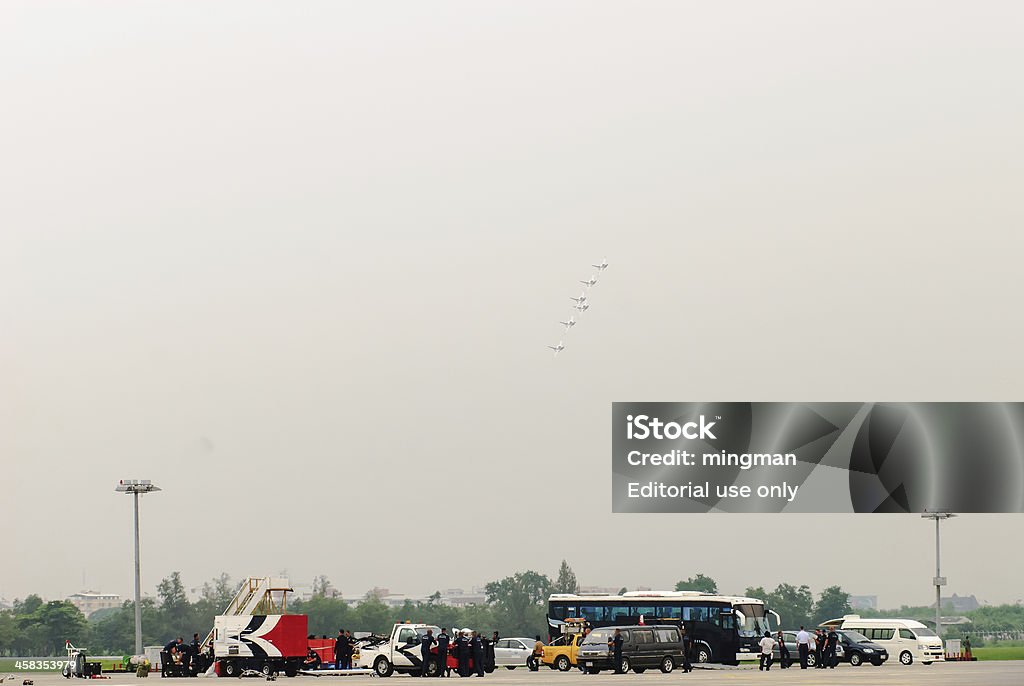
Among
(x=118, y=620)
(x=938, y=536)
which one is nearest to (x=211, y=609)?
(x=118, y=620)

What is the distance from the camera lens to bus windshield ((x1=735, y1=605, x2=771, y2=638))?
179 feet

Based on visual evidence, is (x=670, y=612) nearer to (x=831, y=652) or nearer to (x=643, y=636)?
(x=831, y=652)

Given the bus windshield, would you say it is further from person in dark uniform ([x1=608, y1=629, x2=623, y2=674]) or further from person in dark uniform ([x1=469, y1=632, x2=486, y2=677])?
person in dark uniform ([x1=469, y1=632, x2=486, y2=677])

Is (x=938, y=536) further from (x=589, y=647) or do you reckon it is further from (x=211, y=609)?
(x=211, y=609)

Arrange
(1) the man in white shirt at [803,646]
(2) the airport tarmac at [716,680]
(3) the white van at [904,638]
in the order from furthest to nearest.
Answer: (3) the white van at [904,638] < (1) the man in white shirt at [803,646] < (2) the airport tarmac at [716,680]

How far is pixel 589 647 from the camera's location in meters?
47.2

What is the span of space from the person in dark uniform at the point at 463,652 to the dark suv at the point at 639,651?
13.2 ft

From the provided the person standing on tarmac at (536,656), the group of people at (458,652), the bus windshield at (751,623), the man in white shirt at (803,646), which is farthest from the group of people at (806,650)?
the group of people at (458,652)

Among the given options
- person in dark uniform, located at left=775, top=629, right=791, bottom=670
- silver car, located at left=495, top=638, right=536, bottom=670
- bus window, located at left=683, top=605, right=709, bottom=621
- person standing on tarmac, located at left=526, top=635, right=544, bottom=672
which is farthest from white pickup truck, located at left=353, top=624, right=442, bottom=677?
silver car, located at left=495, top=638, right=536, bottom=670

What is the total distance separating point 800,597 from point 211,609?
7381 cm

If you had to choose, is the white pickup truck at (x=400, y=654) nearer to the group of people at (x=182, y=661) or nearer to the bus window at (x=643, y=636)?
the group of people at (x=182, y=661)

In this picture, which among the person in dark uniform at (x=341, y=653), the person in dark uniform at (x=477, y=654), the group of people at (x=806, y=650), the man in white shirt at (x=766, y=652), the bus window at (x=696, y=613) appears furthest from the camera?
the bus window at (x=696, y=613)

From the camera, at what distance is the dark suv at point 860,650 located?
57.3 meters

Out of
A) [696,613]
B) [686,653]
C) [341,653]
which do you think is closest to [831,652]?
[696,613]
